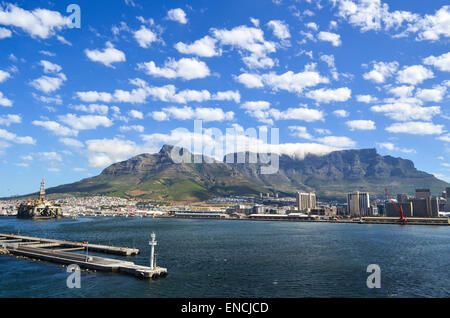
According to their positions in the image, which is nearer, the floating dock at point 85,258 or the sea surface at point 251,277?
the sea surface at point 251,277

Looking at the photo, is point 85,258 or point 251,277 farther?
point 85,258

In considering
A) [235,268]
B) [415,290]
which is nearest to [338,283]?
[415,290]

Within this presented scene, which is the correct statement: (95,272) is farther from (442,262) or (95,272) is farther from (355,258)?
(442,262)

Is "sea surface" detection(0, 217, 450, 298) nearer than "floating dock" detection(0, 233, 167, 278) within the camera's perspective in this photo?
Yes

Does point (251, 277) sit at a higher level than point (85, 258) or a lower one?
lower
